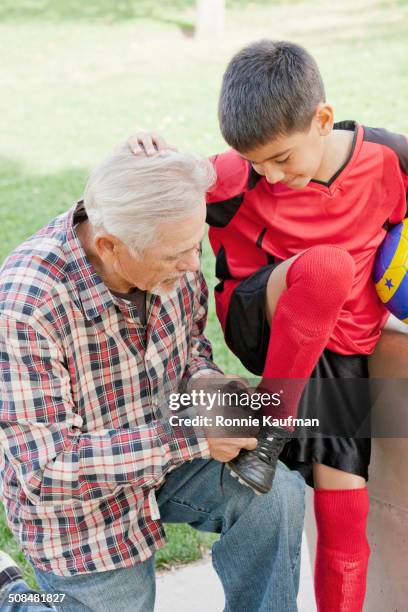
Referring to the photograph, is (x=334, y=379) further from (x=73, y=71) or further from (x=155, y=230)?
(x=73, y=71)

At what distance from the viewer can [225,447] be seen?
7.24 feet

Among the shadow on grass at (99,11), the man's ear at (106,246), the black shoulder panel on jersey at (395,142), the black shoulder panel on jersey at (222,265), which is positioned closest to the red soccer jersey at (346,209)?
the black shoulder panel on jersey at (395,142)

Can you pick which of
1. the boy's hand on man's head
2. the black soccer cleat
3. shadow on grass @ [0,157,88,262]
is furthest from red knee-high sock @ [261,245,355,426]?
shadow on grass @ [0,157,88,262]

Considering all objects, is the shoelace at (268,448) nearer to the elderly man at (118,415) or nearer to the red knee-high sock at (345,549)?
the elderly man at (118,415)

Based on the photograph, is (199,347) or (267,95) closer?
(267,95)

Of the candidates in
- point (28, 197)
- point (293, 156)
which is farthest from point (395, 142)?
point (28, 197)

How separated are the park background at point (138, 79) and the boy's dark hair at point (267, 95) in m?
1.45

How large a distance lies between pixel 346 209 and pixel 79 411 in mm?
925

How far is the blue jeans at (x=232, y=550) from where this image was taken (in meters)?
2.28

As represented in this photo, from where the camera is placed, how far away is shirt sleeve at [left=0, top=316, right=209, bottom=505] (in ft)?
6.93

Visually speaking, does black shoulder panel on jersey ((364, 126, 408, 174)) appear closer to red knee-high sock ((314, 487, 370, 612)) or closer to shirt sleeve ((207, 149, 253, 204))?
shirt sleeve ((207, 149, 253, 204))

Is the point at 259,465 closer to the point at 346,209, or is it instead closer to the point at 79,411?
the point at 79,411

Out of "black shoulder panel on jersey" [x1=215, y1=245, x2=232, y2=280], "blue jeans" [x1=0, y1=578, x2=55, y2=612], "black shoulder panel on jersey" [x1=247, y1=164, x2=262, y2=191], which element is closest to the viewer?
"blue jeans" [x1=0, y1=578, x2=55, y2=612]

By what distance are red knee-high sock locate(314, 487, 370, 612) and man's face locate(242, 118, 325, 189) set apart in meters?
0.85
